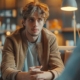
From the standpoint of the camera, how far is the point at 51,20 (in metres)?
5.57

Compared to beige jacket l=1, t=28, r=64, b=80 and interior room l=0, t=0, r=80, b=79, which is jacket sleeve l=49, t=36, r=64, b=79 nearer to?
beige jacket l=1, t=28, r=64, b=80

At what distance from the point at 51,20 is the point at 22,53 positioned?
13.2 ft

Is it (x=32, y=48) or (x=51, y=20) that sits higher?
(x=32, y=48)

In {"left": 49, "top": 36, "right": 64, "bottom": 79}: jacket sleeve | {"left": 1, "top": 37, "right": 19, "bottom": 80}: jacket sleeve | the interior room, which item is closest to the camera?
{"left": 1, "top": 37, "right": 19, "bottom": 80}: jacket sleeve

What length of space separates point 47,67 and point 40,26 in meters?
0.29

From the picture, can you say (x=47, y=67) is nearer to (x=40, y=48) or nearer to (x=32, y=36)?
(x=40, y=48)

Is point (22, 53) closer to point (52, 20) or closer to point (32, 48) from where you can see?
point (32, 48)

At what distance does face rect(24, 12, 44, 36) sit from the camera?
5.22ft

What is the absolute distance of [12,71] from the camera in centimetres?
146

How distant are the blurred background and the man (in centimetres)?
389

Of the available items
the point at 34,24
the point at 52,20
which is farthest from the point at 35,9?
the point at 52,20

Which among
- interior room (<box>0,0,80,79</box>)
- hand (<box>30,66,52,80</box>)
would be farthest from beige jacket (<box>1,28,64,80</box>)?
interior room (<box>0,0,80,79</box>)

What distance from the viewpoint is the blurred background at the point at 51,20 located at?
5.50m

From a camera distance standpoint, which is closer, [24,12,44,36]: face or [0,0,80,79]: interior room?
[24,12,44,36]: face
